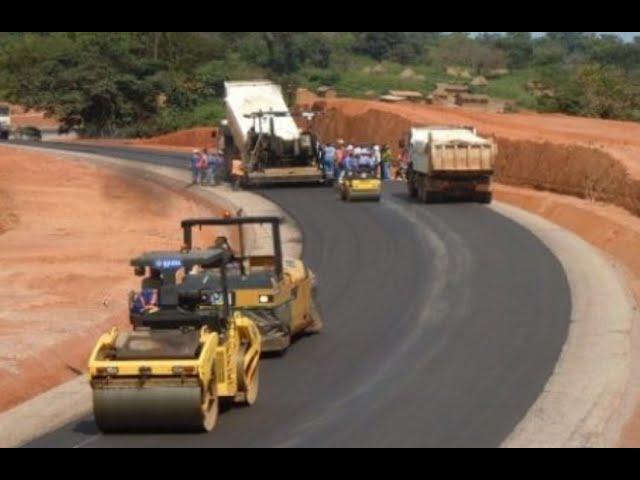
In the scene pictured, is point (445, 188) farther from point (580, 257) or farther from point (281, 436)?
point (281, 436)

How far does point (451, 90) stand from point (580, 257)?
76202mm

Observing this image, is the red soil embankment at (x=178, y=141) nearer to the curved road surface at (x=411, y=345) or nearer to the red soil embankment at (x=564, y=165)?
the red soil embankment at (x=564, y=165)

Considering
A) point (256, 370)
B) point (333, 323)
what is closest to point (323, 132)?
point (333, 323)

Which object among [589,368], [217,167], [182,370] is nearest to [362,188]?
[217,167]

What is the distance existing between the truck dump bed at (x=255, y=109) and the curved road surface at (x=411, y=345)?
11913 mm

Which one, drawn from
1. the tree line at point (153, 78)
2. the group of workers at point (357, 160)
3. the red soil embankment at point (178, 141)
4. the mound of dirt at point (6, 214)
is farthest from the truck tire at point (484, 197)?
the red soil embankment at point (178, 141)

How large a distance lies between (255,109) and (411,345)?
104 feet

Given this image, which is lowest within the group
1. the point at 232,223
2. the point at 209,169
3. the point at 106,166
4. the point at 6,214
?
the point at 106,166

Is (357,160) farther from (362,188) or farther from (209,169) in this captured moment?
(209,169)

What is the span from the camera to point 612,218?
37375 mm

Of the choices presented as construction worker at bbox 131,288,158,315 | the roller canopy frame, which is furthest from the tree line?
construction worker at bbox 131,288,158,315

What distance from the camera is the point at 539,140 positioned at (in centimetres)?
4975
